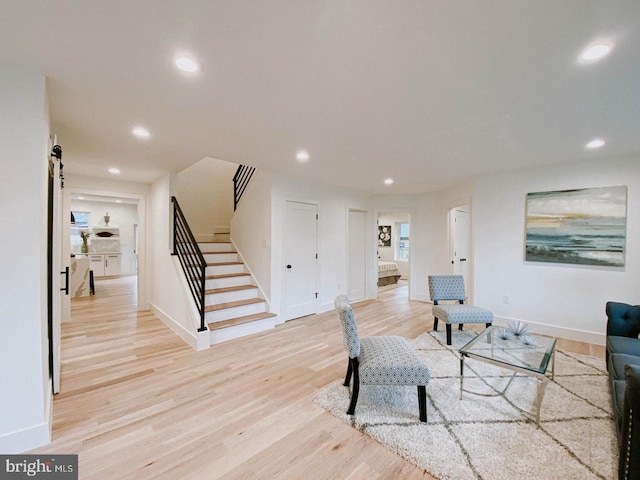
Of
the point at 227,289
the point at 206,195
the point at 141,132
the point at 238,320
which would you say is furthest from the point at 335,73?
the point at 206,195

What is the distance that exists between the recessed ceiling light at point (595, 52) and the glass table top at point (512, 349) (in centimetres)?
211

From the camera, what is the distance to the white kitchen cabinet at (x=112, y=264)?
920 cm

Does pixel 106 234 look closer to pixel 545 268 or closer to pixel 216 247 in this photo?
pixel 216 247

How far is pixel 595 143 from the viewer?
3.04 metres

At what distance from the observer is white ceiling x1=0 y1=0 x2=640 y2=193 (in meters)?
1.29

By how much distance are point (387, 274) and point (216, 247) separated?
5.31 meters

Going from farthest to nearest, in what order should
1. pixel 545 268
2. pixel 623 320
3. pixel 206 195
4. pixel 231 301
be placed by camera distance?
pixel 206 195
pixel 231 301
pixel 545 268
pixel 623 320

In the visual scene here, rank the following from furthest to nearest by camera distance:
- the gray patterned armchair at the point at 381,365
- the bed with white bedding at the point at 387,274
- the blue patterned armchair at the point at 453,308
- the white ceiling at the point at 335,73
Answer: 1. the bed with white bedding at the point at 387,274
2. the blue patterned armchair at the point at 453,308
3. the gray patterned armchair at the point at 381,365
4. the white ceiling at the point at 335,73

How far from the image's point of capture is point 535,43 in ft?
4.81

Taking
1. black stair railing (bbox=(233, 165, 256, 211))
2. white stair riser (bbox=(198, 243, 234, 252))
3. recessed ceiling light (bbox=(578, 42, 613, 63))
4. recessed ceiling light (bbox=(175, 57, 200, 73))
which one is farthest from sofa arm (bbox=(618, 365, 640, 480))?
white stair riser (bbox=(198, 243, 234, 252))

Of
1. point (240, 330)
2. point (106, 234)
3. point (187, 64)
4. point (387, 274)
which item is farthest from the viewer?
point (106, 234)

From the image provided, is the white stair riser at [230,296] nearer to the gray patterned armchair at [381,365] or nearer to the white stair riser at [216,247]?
the white stair riser at [216,247]

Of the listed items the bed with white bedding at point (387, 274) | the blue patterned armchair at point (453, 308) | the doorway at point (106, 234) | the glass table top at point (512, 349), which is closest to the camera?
the glass table top at point (512, 349)

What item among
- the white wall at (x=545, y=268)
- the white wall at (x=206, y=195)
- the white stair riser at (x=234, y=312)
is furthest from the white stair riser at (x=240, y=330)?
the white wall at (x=545, y=268)
